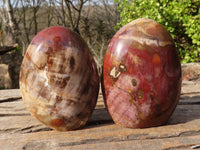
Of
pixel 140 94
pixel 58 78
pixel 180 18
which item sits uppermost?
pixel 180 18

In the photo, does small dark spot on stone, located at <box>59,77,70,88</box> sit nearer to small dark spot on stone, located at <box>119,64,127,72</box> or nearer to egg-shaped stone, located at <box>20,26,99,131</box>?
egg-shaped stone, located at <box>20,26,99,131</box>

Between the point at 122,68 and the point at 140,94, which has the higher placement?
the point at 122,68

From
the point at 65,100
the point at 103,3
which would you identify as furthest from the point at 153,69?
the point at 103,3

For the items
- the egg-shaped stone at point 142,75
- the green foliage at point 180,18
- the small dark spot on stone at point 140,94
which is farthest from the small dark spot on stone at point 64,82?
the green foliage at point 180,18

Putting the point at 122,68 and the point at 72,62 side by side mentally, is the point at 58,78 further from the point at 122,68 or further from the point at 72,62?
the point at 122,68

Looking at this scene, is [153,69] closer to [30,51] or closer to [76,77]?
[76,77]

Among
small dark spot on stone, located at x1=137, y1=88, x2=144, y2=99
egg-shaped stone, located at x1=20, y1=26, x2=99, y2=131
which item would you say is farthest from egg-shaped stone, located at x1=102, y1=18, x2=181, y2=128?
egg-shaped stone, located at x1=20, y1=26, x2=99, y2=131

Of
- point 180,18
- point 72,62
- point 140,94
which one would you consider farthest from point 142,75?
point 180,18
